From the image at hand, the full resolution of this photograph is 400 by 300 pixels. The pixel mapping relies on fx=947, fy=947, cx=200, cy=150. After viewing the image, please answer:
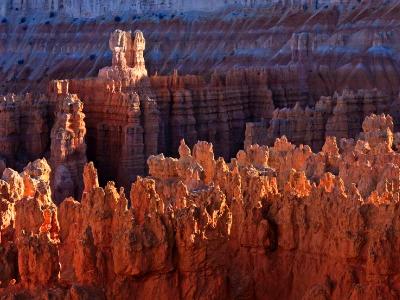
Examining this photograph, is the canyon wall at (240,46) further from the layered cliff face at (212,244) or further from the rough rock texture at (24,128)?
the layered cliff face at (212,244)

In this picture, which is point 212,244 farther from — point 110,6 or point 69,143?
point 110,6

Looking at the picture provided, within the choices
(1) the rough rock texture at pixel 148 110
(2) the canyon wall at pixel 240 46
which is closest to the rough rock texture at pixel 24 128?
(1) the rough rock texture at pixel 148 110

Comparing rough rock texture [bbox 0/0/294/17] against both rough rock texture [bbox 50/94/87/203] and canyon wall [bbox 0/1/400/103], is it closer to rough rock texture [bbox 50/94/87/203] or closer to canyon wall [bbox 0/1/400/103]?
canyon wall [bbox 0/1/400/103]

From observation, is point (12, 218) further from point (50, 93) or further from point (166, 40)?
point (166, 40)

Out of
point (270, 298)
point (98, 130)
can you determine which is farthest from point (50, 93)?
point (270, 298)

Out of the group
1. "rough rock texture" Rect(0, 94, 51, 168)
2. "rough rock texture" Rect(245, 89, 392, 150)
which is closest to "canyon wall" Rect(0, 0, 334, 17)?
Result: "rough rock texture" Rect(245, 89, 392, 150)

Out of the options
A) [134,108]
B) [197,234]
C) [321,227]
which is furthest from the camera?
[134,108]
